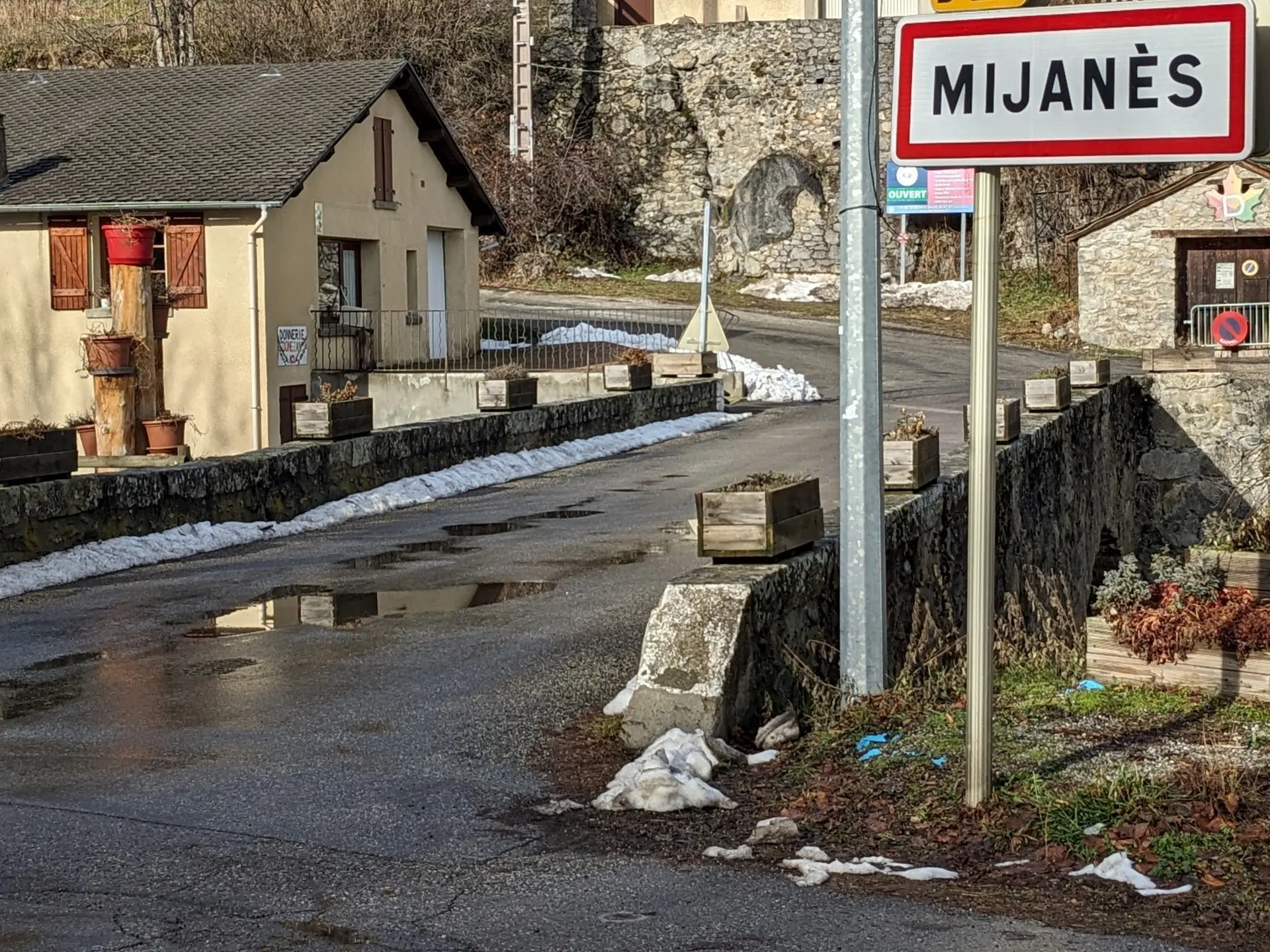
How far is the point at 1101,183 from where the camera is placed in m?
46.4

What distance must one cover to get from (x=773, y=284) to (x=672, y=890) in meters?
42.1

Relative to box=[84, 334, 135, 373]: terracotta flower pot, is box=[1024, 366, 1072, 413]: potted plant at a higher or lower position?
lower

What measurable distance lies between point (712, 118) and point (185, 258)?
25.8m

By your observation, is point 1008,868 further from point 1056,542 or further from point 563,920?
point 1056,542

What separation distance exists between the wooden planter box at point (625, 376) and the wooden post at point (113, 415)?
6.00 meters

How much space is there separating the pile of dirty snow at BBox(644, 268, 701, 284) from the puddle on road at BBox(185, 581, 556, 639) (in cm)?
3623

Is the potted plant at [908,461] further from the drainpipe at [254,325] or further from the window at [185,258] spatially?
the window at [185,258]

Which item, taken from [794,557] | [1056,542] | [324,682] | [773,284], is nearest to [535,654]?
[324,682]

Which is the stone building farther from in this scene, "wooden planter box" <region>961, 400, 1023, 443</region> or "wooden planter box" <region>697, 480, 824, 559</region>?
"wooden planter box" <region>697, 480, 824, 559</region>

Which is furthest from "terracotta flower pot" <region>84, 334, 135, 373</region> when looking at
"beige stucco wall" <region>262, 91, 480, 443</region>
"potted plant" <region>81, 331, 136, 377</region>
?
"beige stucco wall" <region>262, 91, 480, 443</region>

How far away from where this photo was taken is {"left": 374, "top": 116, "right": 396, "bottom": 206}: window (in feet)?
102

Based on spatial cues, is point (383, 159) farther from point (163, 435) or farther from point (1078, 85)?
point (1078, 85)

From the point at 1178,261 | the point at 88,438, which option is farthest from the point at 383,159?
the point at 1178,261

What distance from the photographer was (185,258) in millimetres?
27875
